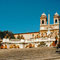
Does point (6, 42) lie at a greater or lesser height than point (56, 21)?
lesser

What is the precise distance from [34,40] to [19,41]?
496 cm

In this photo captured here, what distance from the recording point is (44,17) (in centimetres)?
6538

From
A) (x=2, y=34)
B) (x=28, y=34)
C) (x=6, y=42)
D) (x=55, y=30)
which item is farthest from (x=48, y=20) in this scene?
(x=6, y=42)

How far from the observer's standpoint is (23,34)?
82.7m

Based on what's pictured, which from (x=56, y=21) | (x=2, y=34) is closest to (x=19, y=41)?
(x=56, y=21)

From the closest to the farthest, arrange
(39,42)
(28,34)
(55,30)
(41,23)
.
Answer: (39,42) < (55,30) < (41,23) < (28,34)

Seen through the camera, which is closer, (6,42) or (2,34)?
(6,42)

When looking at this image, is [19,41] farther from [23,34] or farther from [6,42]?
[23,34]

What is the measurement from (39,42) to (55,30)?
68.4 feet

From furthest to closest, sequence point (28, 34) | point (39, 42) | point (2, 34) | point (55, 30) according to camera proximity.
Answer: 1. point (28, 34)
2. point (2, 34)
3. point (55, 30)
4. point (39, 42)

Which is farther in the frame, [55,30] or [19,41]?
[55,30]

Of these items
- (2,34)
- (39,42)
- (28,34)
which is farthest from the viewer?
(28,34)

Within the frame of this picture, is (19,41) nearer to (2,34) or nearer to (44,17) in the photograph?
(44,17)

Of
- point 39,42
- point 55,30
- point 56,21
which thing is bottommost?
point 39,42
